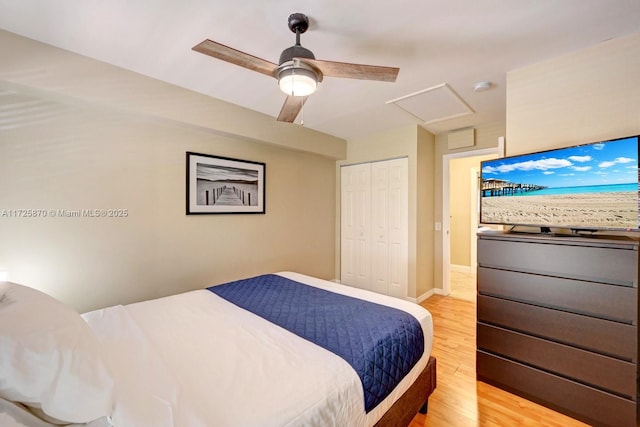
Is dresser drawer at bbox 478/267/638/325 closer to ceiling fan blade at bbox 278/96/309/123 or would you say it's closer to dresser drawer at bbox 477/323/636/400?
dresser drawer at bbox 477/323/636/400

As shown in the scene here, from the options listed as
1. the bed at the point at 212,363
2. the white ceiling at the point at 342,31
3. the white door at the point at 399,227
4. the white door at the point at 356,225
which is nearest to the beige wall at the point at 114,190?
the white ceiling at the point at 342,31

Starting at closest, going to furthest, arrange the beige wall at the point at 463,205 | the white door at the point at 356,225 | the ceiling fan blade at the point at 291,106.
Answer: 1. the ceiling fan blade at the point at 291,106
2. the white door at the point at 356,225
3. the beige wall at the point at 463,205

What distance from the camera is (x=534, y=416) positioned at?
168 centimetres

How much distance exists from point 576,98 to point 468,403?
2275 mm

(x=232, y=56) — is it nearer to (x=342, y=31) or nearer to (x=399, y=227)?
(x=342, y=31)

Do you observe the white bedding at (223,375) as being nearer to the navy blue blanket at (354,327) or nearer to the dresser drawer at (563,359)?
the navy blue blanket at (354,327)

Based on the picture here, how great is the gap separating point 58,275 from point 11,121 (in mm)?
1168

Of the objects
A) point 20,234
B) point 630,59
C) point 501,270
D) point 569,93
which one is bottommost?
point 501,270

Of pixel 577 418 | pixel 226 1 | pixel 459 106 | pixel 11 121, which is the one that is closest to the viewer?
pixel 226 1

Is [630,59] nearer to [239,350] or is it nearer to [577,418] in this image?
[577,418]

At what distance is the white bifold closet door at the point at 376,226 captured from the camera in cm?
365

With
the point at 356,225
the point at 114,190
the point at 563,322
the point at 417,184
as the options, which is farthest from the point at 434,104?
the point at 114,190

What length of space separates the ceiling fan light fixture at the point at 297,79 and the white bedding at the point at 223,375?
143cm

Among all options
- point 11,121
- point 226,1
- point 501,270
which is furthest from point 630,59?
point 11,121
